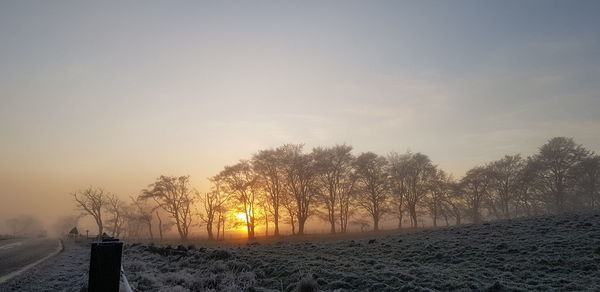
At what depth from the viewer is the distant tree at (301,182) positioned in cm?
6469

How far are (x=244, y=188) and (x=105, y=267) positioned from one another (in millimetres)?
64204

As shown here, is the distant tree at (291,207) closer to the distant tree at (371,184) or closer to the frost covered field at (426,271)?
the distant tree at (371,184)

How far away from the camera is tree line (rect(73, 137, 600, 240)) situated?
66562 millimetres

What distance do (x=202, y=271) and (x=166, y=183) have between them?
66267 mm

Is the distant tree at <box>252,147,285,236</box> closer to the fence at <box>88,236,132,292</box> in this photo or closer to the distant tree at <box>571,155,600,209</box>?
the distant tree at <box>571,155,600,209</box>

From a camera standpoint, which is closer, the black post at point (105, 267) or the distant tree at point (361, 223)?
the black post at point (105, 267)

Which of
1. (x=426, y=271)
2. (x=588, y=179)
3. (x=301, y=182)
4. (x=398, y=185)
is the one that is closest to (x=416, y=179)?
(x=398, y=185)

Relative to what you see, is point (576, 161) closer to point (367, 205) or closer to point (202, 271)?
point (367, 205)

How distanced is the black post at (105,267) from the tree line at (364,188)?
59.5m

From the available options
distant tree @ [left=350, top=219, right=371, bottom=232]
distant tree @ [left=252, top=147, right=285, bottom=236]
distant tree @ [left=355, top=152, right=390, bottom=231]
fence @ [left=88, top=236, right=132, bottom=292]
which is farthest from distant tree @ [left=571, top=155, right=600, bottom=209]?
fence @ [left=88, top=236, right=132, bottom=292]

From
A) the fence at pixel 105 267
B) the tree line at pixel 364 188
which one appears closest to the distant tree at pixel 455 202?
the tree line at pixel 364 188

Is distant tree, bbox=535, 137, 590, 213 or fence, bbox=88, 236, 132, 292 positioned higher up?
distant tree, bbox=535, 137, 590, 213

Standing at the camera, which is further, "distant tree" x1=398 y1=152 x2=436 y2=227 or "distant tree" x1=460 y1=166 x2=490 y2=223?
"distant tree" x1=460 y1=166 x2=490 y2=223

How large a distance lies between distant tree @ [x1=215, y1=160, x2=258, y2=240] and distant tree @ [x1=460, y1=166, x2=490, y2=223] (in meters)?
46.3
